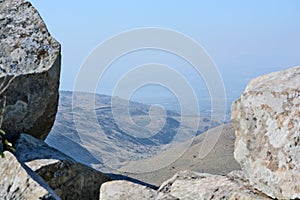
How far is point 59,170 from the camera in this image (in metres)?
8.82

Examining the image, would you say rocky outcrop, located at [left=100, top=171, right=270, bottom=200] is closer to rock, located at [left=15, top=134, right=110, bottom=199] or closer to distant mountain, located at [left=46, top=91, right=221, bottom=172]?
rock, located at [left=15, top=134, right=110, bottom=199]

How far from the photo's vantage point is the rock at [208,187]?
7.48 metres

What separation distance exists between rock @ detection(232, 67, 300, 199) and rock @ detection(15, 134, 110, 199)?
2.91 m

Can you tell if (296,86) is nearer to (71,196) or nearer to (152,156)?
(71,196)

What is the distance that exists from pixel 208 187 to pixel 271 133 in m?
1.49

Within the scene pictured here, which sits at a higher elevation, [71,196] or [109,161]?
[71,196]

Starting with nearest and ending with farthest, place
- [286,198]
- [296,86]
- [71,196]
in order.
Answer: [286,198]
[296,86]
[71,196]

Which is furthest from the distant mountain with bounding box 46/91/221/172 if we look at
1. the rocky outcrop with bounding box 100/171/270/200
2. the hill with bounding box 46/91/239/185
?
the rocky outcrop with bounding box 100/171/270/200

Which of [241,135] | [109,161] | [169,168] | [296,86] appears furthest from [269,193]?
[109,161]

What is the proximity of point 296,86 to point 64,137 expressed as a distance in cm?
2086

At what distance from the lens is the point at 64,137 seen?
2684cm

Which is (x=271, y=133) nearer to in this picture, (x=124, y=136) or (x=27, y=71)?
(x=27, y=71)

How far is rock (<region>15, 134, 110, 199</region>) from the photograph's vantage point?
8680 millimetres

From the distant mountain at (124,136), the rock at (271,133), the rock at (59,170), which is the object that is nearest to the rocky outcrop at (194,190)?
the rock at (271,133)
